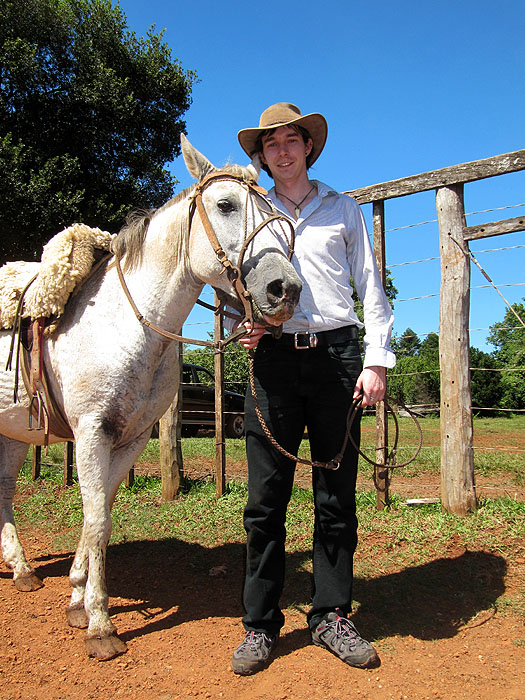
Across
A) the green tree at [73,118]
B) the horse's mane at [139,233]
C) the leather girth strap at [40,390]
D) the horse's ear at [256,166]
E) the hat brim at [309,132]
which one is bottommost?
the leather girth strap at [40,390]

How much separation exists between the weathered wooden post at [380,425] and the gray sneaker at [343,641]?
2100 millimetres

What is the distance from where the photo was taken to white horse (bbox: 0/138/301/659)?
2504 millimetres

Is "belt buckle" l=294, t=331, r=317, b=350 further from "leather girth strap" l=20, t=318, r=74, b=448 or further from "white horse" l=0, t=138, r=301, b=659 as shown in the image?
"leather girth strap" l=20, t=318, r=74, b=448

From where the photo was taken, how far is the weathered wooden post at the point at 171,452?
5551 millimetres

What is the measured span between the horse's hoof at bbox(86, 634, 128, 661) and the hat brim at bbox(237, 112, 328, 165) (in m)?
2.63

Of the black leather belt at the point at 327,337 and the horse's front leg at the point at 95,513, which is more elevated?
the black leather belt at the point at 327,337

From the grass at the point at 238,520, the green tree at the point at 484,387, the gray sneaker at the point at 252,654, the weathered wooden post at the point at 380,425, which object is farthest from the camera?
the green tree at the point at 484,387

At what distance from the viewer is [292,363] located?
257cm

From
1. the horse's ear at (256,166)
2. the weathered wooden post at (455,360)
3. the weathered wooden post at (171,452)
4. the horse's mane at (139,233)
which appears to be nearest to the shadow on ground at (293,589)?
the weathered wooden post at (455,360)

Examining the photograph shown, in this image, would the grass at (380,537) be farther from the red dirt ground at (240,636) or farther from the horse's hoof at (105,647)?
the horse's hoof at (105,647)

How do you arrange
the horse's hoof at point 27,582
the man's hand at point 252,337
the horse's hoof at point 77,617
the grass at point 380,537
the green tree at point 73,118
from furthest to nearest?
the green tree at point 73,118, the horse's hoof at point 27,582, the grass at point 380,537, the horse's hoof at point 77,617, the man's hand at point 252,337

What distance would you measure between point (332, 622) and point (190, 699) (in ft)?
2.40

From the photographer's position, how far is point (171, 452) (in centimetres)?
562

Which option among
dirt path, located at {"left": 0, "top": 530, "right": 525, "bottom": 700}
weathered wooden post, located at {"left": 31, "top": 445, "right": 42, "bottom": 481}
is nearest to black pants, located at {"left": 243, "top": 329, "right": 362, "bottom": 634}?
dirt path, located at {"left": 0, "top": 530, "right": 525, "bottom": 700}
